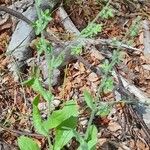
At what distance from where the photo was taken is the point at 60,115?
8.29 feet

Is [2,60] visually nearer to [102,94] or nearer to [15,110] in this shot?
[15,110]

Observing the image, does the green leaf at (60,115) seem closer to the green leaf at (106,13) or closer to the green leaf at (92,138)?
the green leaf at (92,138)

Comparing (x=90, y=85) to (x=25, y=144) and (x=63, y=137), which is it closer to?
(x=63, y=137)

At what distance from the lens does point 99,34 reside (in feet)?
12.4

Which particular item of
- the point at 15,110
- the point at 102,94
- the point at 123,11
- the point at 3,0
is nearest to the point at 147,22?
the point at 123,11

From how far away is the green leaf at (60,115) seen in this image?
252 cm

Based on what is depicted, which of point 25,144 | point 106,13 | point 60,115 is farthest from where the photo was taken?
point 25,144

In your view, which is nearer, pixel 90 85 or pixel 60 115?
pixel 60 115

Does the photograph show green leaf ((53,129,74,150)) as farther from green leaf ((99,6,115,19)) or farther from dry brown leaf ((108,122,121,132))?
green leaf ((99,6,115,19))

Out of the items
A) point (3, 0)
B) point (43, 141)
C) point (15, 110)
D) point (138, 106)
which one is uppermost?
point (3, 0)

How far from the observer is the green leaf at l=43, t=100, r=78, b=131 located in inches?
99.0

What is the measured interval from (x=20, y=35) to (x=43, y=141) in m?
0.95

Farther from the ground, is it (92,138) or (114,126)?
(92,138)

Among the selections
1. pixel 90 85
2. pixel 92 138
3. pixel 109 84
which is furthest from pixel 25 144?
pixel 90 85
